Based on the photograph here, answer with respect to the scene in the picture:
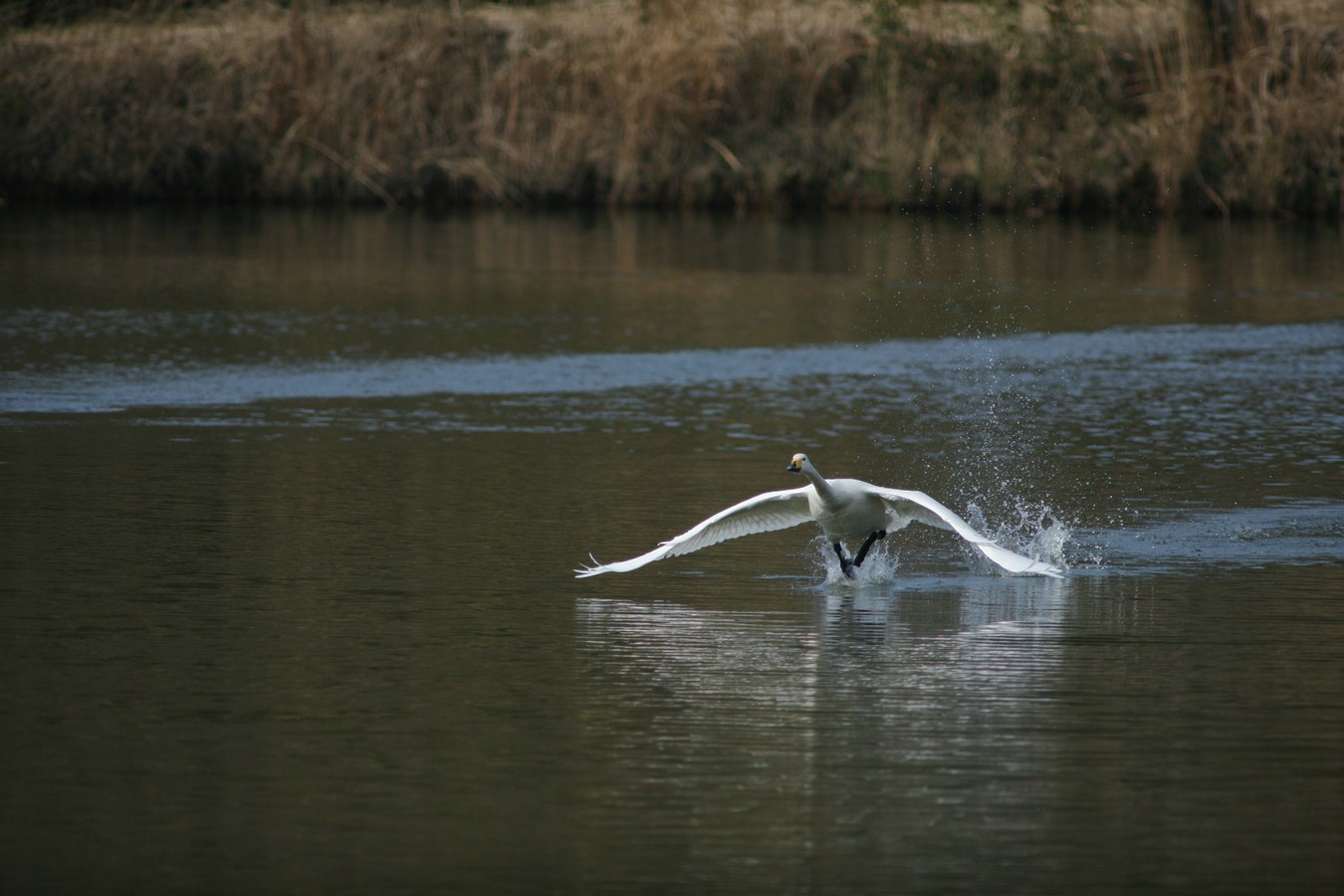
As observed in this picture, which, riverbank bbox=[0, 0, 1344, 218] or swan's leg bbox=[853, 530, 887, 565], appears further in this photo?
riverbank bbox=[0, 0, 1344, 218]

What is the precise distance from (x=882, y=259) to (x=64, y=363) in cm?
1031

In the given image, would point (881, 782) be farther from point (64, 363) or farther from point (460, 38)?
point (460, 38)

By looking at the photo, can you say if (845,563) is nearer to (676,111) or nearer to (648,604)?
(648,604)

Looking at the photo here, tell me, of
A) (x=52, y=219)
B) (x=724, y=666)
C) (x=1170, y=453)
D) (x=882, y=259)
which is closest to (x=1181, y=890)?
(x=724, y=666)

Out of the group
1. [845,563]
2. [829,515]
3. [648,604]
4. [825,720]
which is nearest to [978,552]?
[845,563]

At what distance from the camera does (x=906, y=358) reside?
16859 millimetres

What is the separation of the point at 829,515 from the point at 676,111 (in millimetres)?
18434

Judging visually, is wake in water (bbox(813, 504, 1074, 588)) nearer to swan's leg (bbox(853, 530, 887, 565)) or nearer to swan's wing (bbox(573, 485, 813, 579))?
swan's leg (bbox(853, 530, 887, 565))

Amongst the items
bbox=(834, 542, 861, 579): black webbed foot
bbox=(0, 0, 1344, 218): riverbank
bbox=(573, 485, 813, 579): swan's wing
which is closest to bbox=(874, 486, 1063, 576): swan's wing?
bbox=(834, 542, 861, 579): black webbed foot

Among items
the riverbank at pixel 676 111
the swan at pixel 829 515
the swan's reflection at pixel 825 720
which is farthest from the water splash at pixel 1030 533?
the riverbank at pixel 676 111

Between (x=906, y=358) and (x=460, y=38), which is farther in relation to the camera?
(x=460, y=38)

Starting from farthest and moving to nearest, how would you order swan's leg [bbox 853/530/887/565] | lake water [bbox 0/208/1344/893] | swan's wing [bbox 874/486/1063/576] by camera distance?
swan's leg [bbox 853/530/887/565], swan's wing [bbox 874/486/1063/576], lake water [bbox 0/208/1344/893]

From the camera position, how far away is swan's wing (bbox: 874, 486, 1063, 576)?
8.52m

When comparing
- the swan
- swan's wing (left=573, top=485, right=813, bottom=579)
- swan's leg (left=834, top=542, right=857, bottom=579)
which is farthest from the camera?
swan's leg (left=834, top=542, right=857, bottom=579)
